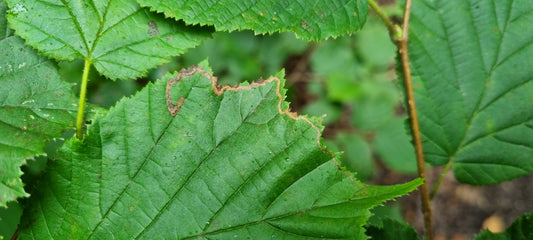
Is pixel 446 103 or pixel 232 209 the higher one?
pixel 446 103

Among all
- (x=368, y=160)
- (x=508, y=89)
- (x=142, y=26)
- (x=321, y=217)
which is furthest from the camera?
(x=368, y=160)

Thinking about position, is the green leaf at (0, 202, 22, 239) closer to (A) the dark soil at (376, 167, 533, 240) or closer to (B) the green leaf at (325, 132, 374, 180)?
(B) the green leaf at (325, 132, 374, 180)

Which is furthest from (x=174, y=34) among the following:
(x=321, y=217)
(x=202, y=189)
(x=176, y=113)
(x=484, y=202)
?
(x=484, y=202)

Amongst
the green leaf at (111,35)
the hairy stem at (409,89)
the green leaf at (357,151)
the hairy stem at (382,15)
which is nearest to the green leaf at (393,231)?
the hairy stem at (409,89)

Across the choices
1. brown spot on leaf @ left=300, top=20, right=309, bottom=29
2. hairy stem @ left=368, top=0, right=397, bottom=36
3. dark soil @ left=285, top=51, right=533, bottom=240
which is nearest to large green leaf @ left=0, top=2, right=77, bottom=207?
brown spot on leaf @ left=300, top=20, right=309, bottom=29

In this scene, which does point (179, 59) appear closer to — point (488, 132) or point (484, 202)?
point (488, 132)

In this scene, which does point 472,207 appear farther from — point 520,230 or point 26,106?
point 26,106

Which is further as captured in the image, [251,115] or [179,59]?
[179,59]

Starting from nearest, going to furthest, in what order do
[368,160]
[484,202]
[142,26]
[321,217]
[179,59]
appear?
[321,217]
[142,26]
[179,59]
[368,160]
[484,202]
